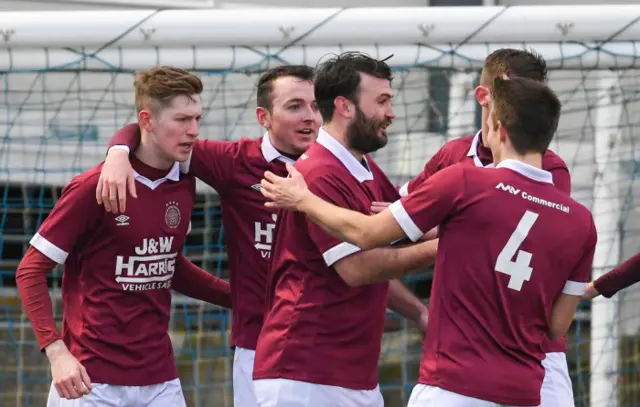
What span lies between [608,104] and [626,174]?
553 mm

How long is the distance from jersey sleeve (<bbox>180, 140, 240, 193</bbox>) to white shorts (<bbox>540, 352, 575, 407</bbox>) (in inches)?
54.8

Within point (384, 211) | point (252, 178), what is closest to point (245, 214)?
point (252, 178)

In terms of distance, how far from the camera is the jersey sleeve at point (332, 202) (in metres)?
3.56

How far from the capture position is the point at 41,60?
5.25 m

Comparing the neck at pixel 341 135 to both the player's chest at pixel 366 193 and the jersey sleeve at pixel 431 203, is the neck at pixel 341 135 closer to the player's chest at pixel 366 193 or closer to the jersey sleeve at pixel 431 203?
the player's chest at pixel 366 193

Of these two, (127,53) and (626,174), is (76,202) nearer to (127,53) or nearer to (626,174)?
(127,53)

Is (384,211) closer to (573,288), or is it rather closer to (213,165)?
(573,288)

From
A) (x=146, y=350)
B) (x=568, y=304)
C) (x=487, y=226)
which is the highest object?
(x=487, y=226)

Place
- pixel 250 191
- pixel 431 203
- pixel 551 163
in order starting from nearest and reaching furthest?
pixel 431 203, pixel 551 163, pixel 250 191

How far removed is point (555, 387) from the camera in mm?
4180

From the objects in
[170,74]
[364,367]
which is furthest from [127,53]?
[364,367]

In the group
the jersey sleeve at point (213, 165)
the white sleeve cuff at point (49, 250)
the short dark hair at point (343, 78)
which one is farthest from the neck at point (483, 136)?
the white sleeve cuff at point (49, 250)

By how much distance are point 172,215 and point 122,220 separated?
20cm

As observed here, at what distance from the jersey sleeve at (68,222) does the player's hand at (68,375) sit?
0.34m
